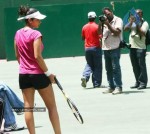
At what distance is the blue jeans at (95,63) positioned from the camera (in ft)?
49.8

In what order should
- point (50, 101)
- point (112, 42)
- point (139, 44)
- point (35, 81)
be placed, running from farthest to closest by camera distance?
1. point (139, 44)
2. point (112, 42)
3. point (50, 101)
4. point (35, 81)

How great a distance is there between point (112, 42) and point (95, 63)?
1.88 metres

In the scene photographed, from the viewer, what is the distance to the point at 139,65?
1451 centimetres

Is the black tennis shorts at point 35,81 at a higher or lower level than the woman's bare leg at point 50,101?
higher

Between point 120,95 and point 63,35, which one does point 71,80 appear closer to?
point 120,95

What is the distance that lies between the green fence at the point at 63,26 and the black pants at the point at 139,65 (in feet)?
37.7

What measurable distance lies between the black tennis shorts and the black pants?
20.0ft

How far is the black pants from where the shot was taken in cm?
1430

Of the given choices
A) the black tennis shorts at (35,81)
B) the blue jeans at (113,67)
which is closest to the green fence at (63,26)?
the blue jeans at (113,67)

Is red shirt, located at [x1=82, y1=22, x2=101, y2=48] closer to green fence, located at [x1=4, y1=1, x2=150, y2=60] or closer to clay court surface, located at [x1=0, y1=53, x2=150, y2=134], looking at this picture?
clay court surface, located at [x1=0, y1=53, x2=150, y2=134]

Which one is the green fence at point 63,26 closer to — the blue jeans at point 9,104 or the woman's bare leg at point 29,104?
the blue jeans at point 9,104

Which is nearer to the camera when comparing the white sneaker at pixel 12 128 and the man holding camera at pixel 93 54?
the white sneaker at pixel 12 128

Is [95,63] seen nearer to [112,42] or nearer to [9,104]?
[112,42]

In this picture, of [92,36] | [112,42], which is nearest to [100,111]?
[112,42]
